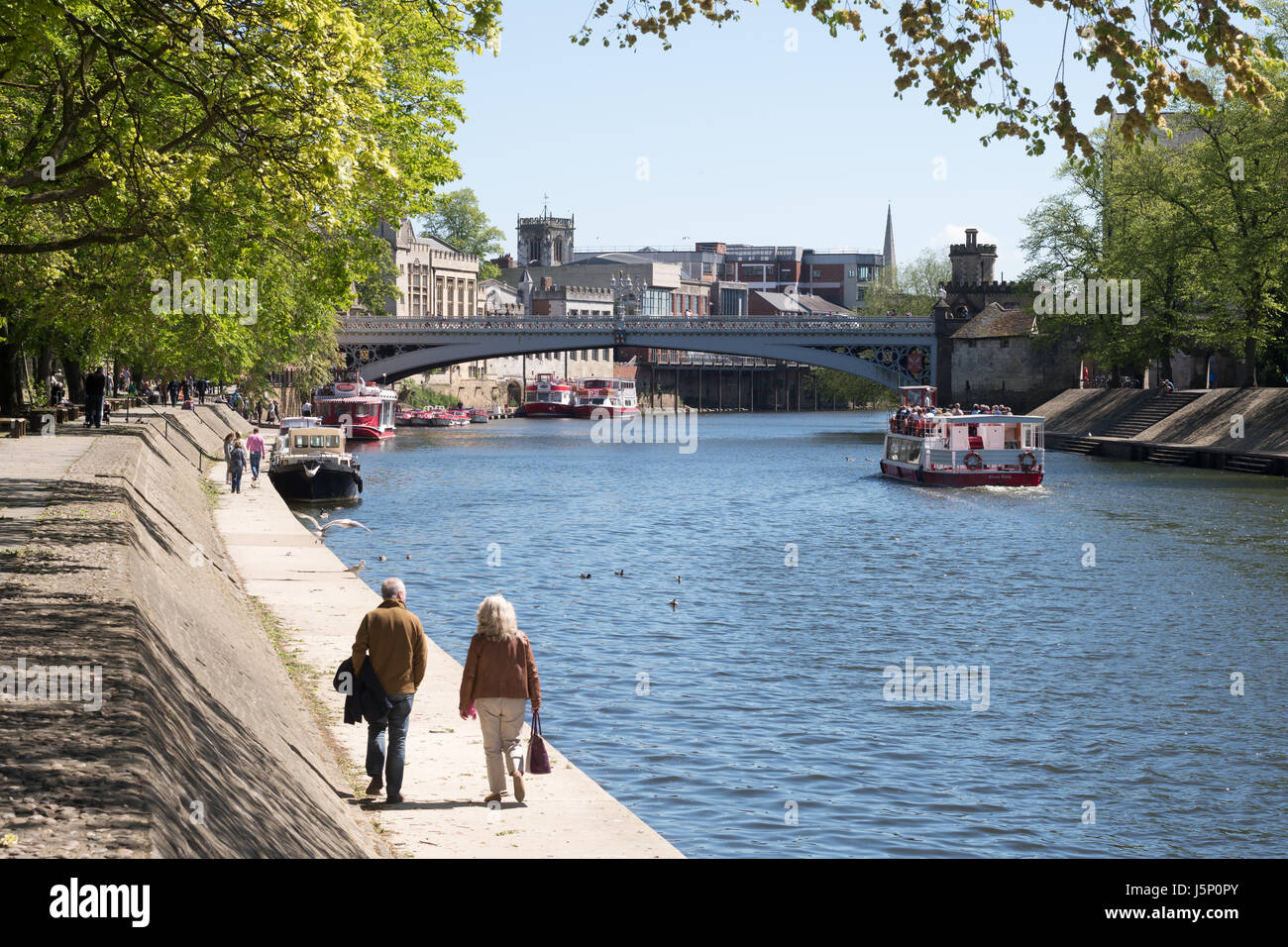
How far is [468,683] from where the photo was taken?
13.4m

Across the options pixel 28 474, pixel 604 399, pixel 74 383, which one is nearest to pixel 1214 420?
pixel 74 383

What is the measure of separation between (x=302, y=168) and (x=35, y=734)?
9.92m

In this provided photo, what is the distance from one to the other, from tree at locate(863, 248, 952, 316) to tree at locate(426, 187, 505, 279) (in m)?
49.4

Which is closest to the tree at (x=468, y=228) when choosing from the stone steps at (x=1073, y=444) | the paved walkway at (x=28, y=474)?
the stone steps at (x=1073, y=444)

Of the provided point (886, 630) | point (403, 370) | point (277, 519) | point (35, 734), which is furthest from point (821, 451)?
point (35, 734)

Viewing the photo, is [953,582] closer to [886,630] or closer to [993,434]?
[886,630]

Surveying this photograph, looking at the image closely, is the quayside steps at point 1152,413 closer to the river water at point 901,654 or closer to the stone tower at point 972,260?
the river water at point 901,654

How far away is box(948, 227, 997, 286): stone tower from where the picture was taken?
139 meters

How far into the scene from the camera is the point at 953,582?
33.3 meters

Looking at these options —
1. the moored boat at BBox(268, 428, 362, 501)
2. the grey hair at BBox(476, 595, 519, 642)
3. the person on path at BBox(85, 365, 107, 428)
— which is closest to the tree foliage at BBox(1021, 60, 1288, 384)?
the moored boat at BBox(268, 428, 362, 501)

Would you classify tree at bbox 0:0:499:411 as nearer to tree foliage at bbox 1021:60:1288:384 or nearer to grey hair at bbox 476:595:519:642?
grey hair at bbox 476:595:519:642

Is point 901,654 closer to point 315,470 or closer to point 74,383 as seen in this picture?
point 315,470

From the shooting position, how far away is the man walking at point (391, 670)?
13.3 metres
